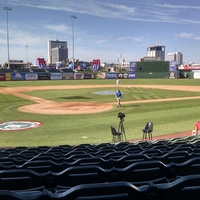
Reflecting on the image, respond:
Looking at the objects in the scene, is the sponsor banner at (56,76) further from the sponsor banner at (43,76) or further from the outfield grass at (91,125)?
the outfield grass at (91,125)

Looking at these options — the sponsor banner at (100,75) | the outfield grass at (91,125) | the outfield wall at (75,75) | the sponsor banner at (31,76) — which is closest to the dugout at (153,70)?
the outfield wall at (75,75)

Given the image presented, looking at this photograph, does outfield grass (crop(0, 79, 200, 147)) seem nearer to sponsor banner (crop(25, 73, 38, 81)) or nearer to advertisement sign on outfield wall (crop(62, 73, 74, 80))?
sponsor banner (crop(25, 73, 38, 81))

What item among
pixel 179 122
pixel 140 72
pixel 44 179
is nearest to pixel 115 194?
pixel 44 179

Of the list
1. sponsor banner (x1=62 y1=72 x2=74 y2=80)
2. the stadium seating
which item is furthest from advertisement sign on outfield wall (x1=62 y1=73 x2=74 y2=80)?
the stadium seating

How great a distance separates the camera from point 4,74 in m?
62.5

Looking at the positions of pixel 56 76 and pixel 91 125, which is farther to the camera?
pixel 56 76

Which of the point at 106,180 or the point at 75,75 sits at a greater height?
the point at 75,75

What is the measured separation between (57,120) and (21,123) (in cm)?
238

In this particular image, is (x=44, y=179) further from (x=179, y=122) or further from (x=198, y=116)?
(x=198, y=116)

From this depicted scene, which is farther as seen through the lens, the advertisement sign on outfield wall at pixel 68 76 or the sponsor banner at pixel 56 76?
the advertisement sign on outfield wall at pixel 68 76

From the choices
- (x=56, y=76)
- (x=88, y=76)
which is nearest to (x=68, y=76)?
(x=56, y=76)

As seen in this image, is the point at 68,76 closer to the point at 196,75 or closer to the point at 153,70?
the point at 153,70

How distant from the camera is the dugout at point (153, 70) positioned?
7744cm

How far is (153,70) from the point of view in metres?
78.3
